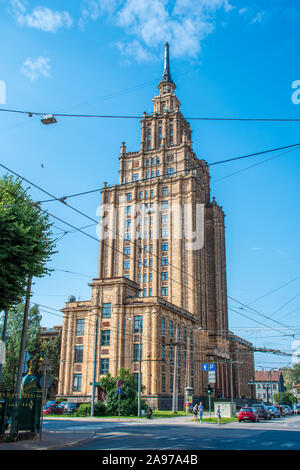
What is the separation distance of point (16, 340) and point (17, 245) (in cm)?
4439

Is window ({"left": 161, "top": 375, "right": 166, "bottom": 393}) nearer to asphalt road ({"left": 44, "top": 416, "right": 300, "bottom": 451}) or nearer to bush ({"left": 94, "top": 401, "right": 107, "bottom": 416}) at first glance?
bush ({"left": 94, "top": 401, "right": 107, "bottom": 416})

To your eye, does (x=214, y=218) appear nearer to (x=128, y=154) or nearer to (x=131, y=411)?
(x=128, y=154)

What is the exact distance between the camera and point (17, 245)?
1811 centimetres

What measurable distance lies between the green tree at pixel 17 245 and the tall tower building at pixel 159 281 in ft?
75.7

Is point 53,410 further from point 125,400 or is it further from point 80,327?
point 80,327

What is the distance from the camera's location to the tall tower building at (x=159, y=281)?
55.5 metres

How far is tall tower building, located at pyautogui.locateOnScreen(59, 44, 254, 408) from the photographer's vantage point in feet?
182

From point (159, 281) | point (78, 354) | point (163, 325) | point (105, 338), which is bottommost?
point (78, 354)

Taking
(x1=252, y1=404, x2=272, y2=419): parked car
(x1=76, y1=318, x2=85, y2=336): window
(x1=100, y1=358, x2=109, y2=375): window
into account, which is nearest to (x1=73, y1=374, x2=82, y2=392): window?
(x1=100, y1=358, x2=109, y2=375): window

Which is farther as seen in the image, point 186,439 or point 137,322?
point 137,322

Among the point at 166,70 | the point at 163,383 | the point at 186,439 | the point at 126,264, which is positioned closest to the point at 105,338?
the point at 163,383

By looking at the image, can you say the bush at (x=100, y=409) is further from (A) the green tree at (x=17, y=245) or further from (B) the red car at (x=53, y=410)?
(A) the green tree at (x=17, y=245)

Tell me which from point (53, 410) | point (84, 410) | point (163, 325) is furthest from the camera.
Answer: point (163, 325)
